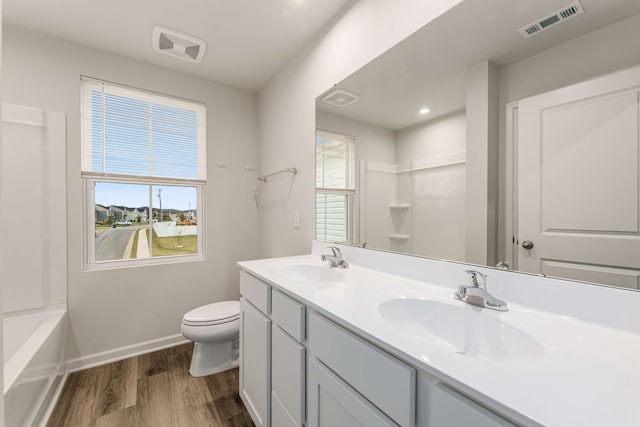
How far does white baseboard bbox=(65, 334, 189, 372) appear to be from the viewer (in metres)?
2.06

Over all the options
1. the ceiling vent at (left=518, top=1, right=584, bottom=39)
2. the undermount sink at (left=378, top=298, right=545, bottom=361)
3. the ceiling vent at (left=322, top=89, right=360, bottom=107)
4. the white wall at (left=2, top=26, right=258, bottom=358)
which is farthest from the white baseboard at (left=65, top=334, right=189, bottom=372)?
the ceiling vent at (left=518, top=1, right=584, bottom=39)

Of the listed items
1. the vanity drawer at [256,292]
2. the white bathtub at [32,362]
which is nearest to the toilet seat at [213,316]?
the vanity drawer at [256,292]

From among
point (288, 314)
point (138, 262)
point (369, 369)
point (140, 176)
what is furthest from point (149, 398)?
point (369, 369)

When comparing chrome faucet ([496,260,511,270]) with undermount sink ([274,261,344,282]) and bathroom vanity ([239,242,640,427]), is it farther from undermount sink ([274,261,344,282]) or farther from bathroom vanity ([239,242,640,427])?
undermount sink ([274,261,344,282])

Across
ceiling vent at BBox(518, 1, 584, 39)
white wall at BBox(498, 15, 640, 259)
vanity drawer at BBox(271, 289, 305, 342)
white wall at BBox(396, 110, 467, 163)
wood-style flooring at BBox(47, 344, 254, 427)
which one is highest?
ceiling vent at BBox(518, 1, 584, 39)

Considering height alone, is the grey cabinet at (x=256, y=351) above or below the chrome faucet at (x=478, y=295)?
below

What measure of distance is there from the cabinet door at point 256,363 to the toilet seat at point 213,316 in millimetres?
386

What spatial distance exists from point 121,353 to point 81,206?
123 centimetres

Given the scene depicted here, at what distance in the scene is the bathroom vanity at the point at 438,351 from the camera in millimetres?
490

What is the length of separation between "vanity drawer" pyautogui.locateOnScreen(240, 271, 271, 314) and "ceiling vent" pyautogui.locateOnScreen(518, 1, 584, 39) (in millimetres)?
1422

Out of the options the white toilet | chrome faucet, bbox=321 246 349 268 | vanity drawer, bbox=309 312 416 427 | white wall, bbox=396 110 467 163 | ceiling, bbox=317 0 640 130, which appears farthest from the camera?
the white toilet

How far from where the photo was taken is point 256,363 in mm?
1462

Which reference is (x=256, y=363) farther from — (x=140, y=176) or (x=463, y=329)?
(x=140, y=176)

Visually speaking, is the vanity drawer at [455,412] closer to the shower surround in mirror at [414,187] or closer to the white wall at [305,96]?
the shower surround in mirror at [414,187]
